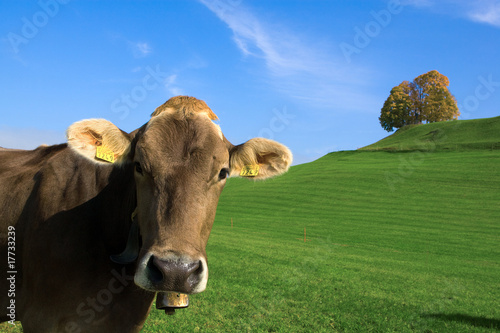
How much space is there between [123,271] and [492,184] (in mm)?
47551

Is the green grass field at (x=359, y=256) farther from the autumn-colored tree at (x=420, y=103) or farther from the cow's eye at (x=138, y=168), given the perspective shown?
the autumn-colored tree at (x=420, y=103)

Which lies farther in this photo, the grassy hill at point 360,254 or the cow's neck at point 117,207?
the grassy hill at point 360,254

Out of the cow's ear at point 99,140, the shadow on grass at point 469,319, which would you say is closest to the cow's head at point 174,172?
the cow's ear at point 99,140

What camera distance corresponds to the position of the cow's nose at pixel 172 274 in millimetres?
2836

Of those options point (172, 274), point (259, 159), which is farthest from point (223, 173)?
point (172, 274)

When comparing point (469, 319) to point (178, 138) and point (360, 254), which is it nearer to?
point (178, 138)

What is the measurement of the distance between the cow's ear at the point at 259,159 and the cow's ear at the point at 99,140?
110cm

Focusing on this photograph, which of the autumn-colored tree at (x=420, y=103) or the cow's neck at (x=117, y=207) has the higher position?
the autumn-colored tree at (x=420, y=103)

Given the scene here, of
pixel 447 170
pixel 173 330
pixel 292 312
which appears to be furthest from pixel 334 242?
pixel 447 170

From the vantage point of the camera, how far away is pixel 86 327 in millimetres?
3672

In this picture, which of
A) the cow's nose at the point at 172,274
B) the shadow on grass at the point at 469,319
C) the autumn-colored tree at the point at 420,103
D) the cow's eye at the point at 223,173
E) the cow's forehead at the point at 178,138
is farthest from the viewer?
the autumn-colored tree at the point at 420,103

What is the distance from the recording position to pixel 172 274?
9.29ft

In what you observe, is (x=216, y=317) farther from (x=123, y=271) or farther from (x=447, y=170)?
(x=447, y=170)

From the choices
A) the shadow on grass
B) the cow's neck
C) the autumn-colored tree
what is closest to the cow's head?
the cow's neck
